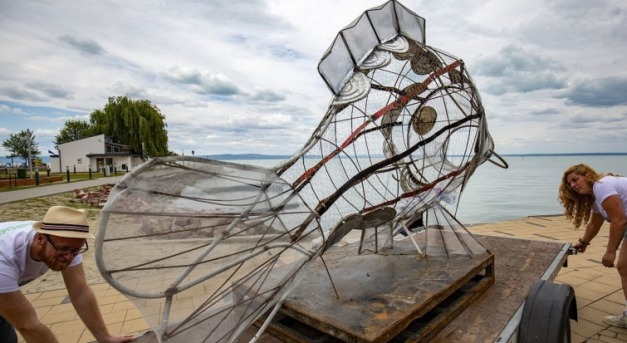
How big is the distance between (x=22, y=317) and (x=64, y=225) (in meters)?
0.54

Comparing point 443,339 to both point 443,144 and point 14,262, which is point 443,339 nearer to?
point 443,144

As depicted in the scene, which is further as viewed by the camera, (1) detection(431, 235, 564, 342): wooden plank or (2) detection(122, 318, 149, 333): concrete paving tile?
(2) detection(122, 318, 149, 333): concrete paving tile

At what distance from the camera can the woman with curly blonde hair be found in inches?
114

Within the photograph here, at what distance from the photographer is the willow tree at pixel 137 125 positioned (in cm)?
3306

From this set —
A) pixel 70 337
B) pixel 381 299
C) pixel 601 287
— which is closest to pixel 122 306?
pixel 70 337

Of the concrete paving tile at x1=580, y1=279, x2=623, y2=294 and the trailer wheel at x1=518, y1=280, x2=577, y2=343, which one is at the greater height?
the trailer wheel at x1=518, y1=280, x2=577, y2=343

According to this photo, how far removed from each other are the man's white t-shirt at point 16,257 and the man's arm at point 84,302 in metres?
0.17

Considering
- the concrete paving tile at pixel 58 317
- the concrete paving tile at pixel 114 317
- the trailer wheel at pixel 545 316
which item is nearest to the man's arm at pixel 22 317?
the concrete paving tile at pixel 114 317

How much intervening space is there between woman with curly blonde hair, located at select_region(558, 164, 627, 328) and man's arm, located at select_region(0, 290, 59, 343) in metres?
3.94

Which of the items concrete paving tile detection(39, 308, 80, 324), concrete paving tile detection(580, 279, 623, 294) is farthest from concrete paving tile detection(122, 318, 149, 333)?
concrete paving tile detection(580, 279, 623, 294)

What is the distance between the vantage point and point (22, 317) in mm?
1884

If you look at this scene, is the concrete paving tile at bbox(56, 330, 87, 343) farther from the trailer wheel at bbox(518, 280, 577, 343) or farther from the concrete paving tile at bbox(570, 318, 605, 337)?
the concrete paving tile at bbox(570, 318, 605, 337)

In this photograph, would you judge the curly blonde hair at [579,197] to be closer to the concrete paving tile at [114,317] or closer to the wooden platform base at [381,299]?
the wooden platform base at [381,299]

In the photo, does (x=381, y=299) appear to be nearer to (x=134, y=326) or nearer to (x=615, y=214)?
(x=615, y=214)
